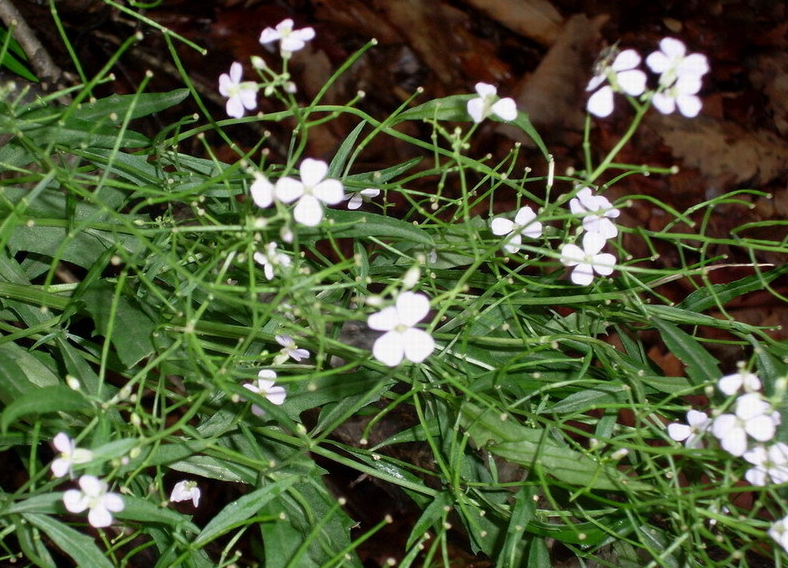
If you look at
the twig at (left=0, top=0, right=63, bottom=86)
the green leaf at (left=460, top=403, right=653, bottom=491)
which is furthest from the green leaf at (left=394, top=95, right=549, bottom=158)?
the twig at (left=0, top=0, right=63, bottom=86)

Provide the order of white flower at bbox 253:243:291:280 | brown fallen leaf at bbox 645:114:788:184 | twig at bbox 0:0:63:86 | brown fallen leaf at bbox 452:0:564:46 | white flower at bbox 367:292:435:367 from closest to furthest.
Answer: white flower at bbox 367:292:435:367
white flower at bbox 253:243:291:280
twig at bbox 0:0:63:86
brown fallen leaf at bbox 645:114:788:184
brown fallen leaf at bbox 452:0:564:46

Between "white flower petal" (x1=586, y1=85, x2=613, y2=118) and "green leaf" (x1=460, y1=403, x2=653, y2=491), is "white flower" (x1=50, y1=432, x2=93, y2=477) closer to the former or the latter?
"green leaf" (x1=460, y1=403, x2=653, y2=491)

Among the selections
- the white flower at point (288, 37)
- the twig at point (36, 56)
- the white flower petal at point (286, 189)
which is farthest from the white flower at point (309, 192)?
the twig at point (36, 56)

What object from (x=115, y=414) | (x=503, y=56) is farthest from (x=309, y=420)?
(x=503, y=56)

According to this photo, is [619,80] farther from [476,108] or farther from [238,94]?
[238,94]

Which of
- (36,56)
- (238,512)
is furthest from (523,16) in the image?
(238,512)

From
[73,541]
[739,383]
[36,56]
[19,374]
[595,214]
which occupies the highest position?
[36,56]
